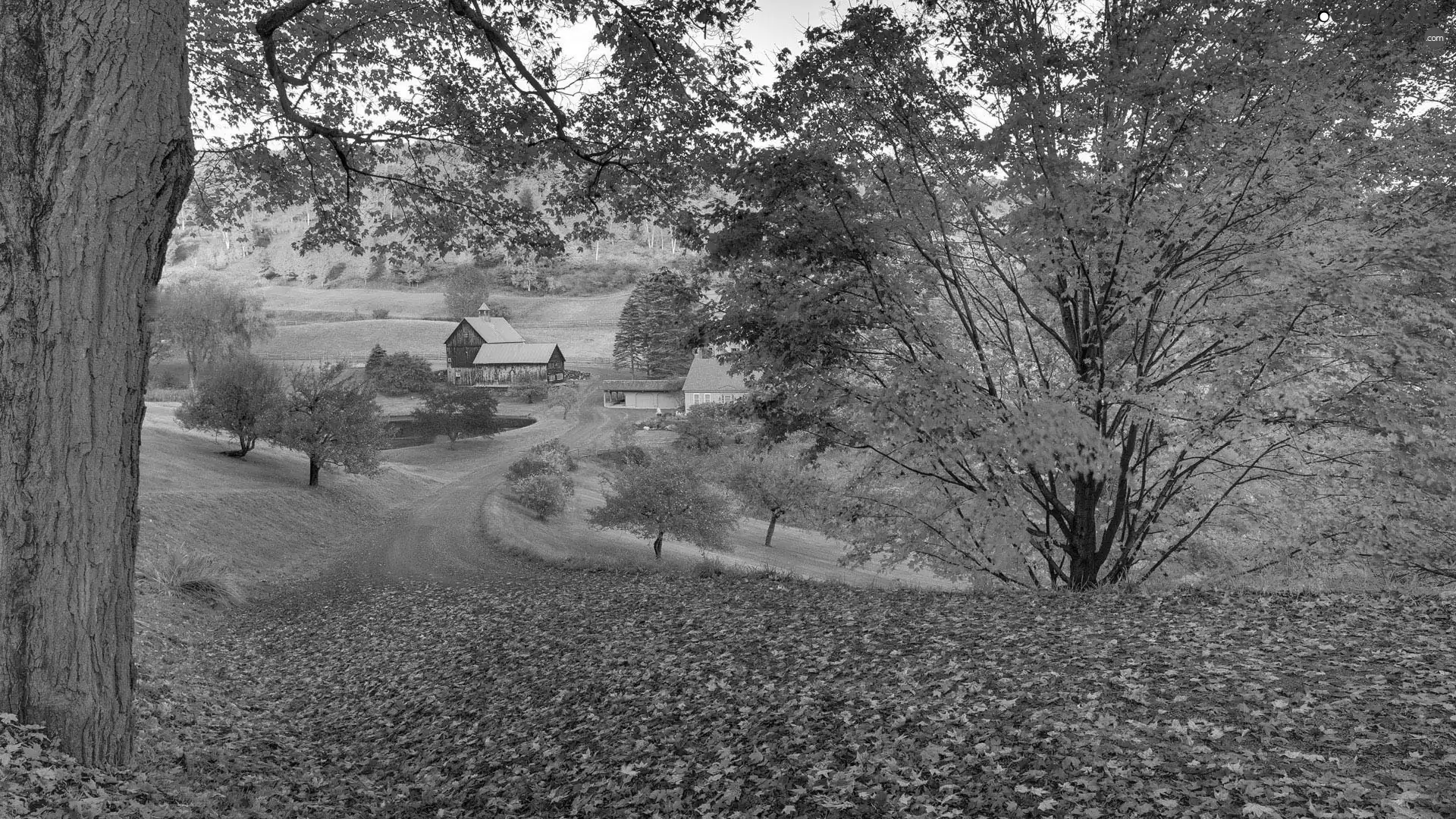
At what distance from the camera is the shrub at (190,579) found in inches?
547

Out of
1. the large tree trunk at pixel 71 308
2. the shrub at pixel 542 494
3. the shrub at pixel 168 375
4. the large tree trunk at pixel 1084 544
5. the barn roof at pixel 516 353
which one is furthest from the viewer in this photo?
the barn roof at pixel 516 353

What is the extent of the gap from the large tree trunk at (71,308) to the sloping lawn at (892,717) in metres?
1.38

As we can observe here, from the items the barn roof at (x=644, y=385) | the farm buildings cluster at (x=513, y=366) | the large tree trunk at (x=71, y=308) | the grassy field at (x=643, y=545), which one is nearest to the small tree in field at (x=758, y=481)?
the grassy field at (x=643, y=545)

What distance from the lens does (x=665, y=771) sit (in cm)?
493

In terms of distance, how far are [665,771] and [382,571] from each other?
60.6ft

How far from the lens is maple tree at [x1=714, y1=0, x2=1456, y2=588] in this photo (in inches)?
301

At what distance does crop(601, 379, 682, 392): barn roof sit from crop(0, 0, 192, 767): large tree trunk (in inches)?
1777

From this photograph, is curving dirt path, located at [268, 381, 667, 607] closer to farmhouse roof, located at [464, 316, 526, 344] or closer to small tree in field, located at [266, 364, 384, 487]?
small tree in field, located at [266, 364, 384, 487]

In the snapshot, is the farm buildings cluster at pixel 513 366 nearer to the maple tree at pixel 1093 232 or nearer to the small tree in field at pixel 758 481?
the small tree in field at pixel 758 481

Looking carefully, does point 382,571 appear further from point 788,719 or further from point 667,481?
point 788,719

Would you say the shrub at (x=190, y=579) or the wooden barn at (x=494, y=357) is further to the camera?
Answer: the wooden barn at (x=494, y=357)

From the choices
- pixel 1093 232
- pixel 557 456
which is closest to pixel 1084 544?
pixel 1093 232

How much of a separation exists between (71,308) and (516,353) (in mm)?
56276

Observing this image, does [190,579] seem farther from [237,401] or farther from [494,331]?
[494,331]
